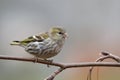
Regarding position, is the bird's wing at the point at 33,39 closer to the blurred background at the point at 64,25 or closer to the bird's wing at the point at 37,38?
the bird's wing at the point at 37,38

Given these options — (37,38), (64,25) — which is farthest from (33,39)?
(64,25)

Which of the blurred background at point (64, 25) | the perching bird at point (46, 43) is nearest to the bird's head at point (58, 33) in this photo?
the perching bird at point (46, 43)

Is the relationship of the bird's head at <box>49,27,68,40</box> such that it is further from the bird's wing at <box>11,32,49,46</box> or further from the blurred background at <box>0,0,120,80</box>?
the blurred background at <box>0,0,120,80</box>

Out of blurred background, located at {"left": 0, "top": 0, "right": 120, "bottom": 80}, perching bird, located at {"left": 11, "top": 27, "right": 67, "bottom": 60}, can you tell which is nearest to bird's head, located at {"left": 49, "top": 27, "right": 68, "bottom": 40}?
perching bird, located at {"left": 11, "top": 27, "right": 67, "bottom": 60}

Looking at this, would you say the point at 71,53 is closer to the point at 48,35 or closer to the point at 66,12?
the point at 48,35

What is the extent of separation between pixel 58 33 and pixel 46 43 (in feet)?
0.19

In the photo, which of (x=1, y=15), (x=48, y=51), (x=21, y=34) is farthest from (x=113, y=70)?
(x=1, y=15)

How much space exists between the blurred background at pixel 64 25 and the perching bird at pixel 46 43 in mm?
149

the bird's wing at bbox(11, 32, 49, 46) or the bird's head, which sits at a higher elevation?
the bird's head

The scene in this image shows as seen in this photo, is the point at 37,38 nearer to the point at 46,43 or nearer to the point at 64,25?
the point at 46,43

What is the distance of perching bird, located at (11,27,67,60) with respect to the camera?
1.20 m

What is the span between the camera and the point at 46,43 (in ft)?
4.23

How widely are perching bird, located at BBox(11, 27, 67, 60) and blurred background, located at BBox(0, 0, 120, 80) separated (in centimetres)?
15

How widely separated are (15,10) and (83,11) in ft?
1.37
